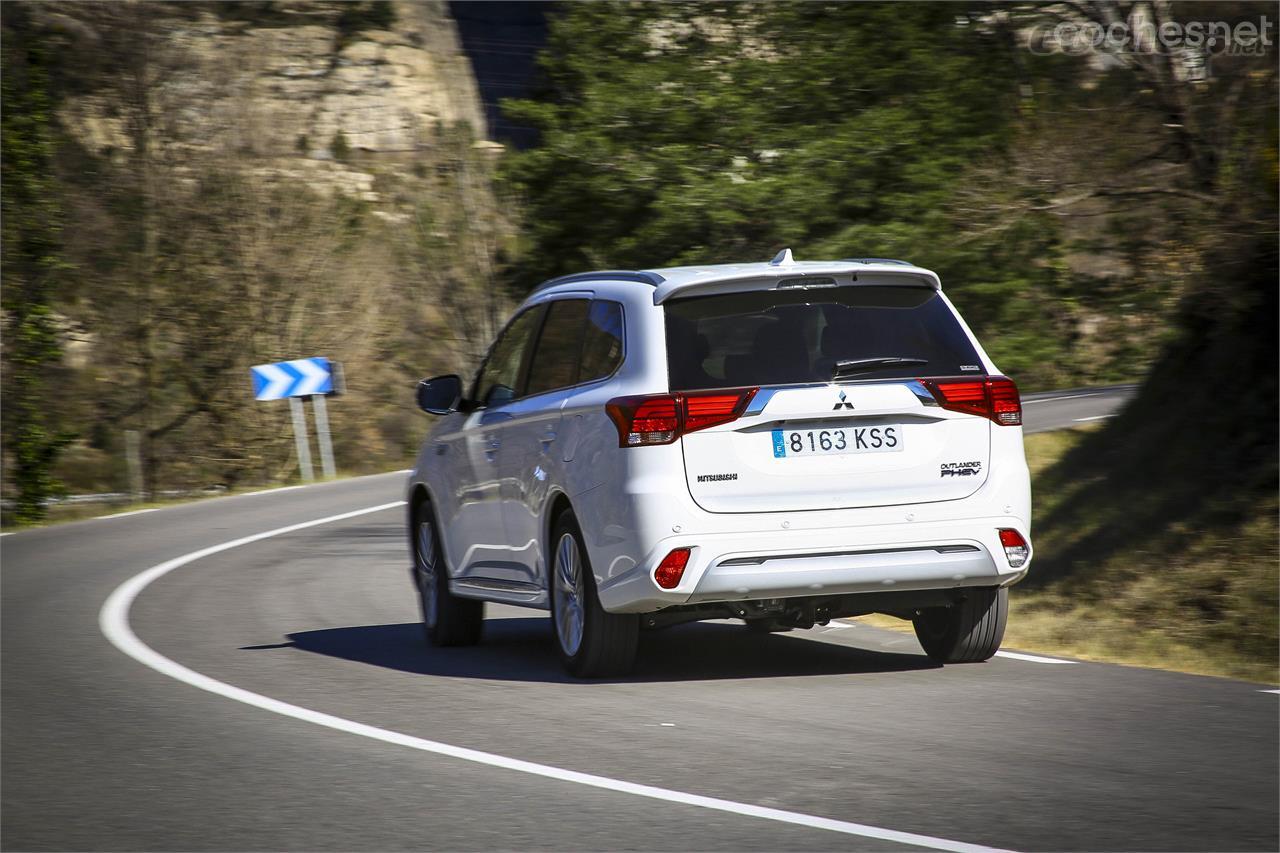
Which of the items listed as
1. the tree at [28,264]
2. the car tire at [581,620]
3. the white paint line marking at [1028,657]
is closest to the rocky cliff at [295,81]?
the tree at [28,264]

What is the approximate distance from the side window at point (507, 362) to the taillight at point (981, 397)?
2.44 m

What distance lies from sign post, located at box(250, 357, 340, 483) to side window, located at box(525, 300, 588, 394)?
70.8ft

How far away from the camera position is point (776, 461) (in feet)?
26.2

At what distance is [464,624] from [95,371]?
97.7 ft

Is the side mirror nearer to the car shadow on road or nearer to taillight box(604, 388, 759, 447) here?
the car shadow on road

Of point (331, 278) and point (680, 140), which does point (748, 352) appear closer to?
point (680, 140)

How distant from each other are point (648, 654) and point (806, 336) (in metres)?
2.36

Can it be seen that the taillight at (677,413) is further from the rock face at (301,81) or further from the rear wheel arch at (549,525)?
the rock face at (301,81)

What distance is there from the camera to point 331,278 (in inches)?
1580

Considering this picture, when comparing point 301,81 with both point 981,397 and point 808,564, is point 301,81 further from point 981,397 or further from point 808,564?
point 808,564

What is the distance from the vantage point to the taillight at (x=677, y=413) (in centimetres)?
797

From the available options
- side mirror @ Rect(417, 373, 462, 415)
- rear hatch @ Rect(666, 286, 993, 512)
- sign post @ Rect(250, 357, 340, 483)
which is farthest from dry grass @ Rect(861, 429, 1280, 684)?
sign post @ Rect(250, 357, 340, 483)

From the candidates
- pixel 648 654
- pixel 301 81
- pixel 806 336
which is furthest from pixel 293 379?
pixel 301 81

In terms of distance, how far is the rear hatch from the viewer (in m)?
7.98
